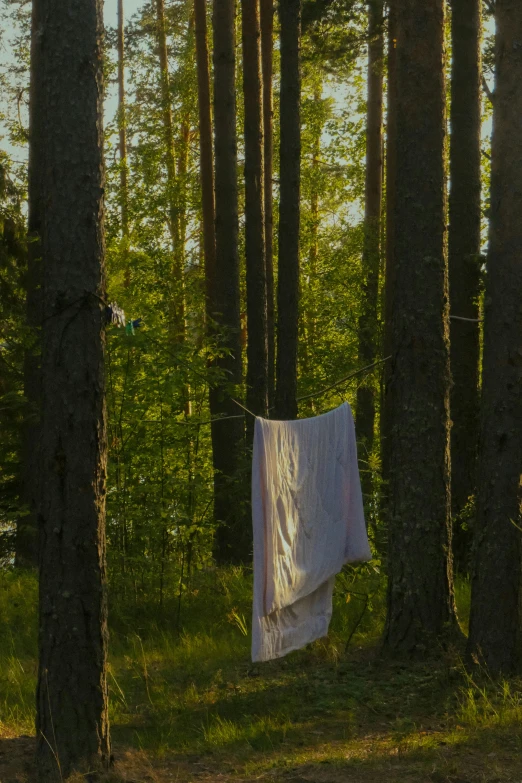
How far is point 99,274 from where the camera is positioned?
5.17 metres

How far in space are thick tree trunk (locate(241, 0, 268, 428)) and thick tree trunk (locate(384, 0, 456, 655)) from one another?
6.10 metres

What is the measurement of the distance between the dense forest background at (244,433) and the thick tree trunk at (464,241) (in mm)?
25

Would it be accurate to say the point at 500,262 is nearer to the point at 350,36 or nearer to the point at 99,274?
the point at 99,274

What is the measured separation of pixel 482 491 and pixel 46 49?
13.1 feet

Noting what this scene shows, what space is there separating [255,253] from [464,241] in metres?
3.95

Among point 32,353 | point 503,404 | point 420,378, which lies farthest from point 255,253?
point 503,404

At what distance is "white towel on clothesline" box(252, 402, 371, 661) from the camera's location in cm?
646

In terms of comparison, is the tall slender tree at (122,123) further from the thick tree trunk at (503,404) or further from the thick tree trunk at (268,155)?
the thick tree trunk at (503,404)

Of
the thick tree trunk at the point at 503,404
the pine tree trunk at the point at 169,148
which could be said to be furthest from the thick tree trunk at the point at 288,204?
the pine tree trunk at the point at 169,148

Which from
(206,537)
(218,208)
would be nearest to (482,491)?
(206,537)

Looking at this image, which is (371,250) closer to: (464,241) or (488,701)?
(464,241)

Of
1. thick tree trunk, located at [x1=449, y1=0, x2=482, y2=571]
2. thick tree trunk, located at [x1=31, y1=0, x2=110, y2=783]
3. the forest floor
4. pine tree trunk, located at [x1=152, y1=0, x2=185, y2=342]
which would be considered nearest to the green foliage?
the forest floor

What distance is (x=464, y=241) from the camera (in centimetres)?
1042

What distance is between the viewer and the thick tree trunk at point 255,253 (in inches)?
533
